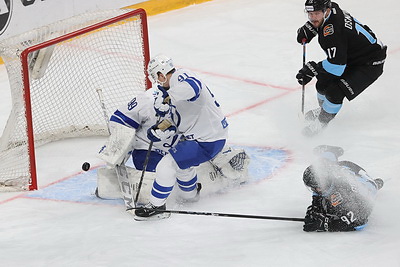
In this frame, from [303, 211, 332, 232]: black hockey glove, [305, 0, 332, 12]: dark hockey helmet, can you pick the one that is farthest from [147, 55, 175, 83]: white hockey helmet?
[305, 0, 332, 12]: dark hockey helmet

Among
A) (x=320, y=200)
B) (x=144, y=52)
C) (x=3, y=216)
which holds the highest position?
(x=144, y=52)

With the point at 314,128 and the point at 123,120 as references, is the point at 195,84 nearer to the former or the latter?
the point at 123,120

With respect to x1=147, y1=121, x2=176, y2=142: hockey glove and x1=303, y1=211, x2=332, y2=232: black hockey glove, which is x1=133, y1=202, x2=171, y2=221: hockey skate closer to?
x1=147, y1=121, x2=176, y2=142: hockey glove

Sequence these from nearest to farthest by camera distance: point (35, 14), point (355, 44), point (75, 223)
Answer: point (75, 223) → point (355, 44) → point (35, 14)

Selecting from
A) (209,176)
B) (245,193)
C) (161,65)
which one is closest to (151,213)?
(209,176)

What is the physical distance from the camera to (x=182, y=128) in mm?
4418

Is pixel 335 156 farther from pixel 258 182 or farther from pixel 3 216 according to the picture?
pixel 3 216

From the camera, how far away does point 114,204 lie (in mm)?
4590

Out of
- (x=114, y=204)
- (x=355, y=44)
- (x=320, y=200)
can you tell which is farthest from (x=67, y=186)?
(x=355, y=44)

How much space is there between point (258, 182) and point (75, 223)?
108cm

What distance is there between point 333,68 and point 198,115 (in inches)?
45.4

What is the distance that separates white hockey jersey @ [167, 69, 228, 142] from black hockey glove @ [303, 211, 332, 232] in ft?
2.21

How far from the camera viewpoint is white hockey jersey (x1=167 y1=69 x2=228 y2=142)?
4.26 metres

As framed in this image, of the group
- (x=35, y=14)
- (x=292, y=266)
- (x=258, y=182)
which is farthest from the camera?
(x=35, y=14)
